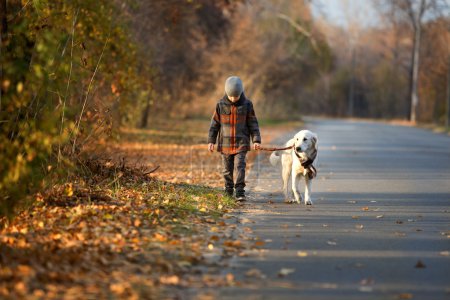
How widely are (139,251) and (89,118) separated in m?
9.58

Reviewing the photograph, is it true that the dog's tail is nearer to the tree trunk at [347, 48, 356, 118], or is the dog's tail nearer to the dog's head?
the dog's head

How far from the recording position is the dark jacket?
12.4 m

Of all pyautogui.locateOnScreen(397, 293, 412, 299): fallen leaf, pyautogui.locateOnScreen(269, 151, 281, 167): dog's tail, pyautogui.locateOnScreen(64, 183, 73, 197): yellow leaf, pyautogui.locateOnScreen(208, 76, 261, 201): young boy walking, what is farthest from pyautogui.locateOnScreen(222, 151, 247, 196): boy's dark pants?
pyautogui.locateOnScreen(397, 293, 412, 299): fallen leaf

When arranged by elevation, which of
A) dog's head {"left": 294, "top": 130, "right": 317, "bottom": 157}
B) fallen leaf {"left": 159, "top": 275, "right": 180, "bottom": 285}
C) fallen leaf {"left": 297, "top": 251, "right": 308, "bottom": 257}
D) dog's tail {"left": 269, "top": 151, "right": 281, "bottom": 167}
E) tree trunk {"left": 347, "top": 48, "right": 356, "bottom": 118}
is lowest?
fallen leaf {"left": 159, "top": 275, "right": 180, "bottom": 285}

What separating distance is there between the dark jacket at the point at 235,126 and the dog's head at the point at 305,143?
59 cm

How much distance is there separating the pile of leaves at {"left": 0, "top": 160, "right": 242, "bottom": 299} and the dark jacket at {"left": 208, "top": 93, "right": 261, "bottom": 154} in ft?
2.61

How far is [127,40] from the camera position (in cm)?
1900

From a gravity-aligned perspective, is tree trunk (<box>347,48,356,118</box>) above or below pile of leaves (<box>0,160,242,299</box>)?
above

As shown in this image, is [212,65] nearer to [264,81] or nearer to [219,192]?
[264,81]

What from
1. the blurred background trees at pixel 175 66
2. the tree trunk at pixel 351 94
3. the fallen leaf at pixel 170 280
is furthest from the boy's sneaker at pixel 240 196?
the tree trunk at pixel 351 94

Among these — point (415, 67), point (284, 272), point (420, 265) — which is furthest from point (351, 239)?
point (415, 67)

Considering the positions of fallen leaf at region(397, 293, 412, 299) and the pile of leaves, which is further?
the pile of leaves

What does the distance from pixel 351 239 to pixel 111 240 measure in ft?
8.82

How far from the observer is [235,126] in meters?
12.4
